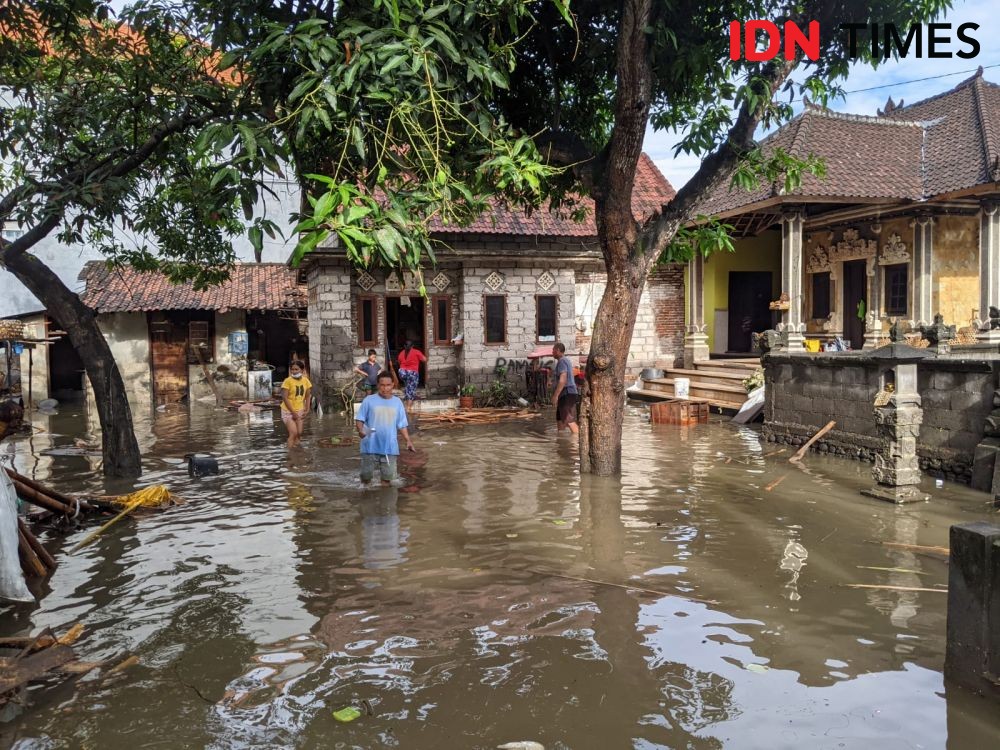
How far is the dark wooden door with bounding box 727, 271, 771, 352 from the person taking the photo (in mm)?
22234

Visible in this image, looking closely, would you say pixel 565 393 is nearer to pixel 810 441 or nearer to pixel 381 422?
pixel 810 441

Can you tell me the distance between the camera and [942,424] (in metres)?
10.3

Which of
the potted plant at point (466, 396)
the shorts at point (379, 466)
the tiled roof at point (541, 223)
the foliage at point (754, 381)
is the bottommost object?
the shorts at point (379, 466)

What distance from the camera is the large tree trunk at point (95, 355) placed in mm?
10000

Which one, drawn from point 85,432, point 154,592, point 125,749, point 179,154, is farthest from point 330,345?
point 125,749

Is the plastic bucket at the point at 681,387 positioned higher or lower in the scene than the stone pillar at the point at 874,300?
lower

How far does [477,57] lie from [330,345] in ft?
42.6

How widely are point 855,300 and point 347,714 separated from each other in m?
18.7

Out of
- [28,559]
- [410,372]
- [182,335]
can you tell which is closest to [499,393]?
[410,372]

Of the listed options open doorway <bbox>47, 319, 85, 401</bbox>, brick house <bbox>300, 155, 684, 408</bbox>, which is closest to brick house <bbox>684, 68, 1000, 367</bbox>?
brick house <bbox>300, 155, 684, 408</bbox>

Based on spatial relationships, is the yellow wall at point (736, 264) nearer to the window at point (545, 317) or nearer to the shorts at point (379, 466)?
the window at point (545, 317)

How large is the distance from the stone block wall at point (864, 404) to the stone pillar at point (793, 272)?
10.9 ft

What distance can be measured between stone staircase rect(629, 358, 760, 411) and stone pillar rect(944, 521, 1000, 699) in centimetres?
1283

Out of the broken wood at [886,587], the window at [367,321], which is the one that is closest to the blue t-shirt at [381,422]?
the broken wood at [886,587]
